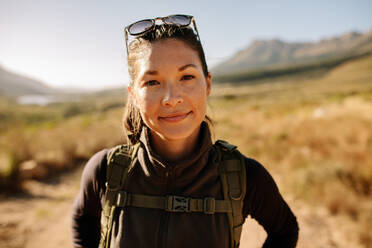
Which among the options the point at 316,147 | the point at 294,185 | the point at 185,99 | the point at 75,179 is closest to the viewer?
the point at 185,99

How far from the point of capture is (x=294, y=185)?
16.0ft

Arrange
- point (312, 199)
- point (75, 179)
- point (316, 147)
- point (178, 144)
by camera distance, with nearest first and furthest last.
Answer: point (178, 144) < point (312, 199) < point (75, 179) < point (316, 147)

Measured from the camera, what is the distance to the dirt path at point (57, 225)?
3.37m

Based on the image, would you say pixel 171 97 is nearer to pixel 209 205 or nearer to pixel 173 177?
pixel 173 177

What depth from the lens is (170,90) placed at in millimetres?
1191

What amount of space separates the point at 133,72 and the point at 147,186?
727 mm

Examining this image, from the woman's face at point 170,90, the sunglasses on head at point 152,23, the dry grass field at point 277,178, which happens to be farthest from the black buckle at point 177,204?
the sunglasses on head at point 152,23

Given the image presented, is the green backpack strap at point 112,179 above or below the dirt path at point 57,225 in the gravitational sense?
above

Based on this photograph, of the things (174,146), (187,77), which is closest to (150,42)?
(187,77)

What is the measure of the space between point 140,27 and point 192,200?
3.61 feet

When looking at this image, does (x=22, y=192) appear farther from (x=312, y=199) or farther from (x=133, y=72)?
(x=312, y=199)

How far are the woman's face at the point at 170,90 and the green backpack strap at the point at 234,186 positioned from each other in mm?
308

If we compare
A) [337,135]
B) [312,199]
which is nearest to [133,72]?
[312,199]

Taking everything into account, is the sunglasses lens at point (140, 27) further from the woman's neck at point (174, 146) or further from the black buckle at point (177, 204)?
the black buckle at point (177, 204)
